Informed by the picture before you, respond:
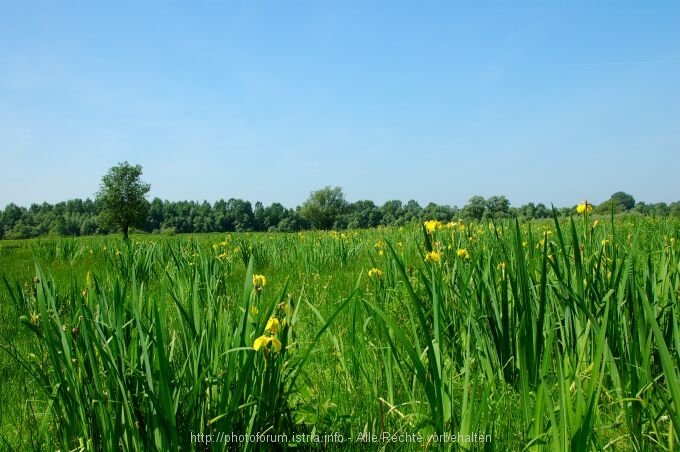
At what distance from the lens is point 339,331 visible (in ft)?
8.77

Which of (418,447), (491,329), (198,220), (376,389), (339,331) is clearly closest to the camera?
(418,447)

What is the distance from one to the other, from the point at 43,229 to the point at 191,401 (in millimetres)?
132427

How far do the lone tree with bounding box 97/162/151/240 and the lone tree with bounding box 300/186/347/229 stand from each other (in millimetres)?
41618

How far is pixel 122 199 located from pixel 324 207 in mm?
45559

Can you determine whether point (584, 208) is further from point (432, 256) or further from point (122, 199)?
point (122, 199)

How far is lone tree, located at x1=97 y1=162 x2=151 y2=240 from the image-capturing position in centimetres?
5247

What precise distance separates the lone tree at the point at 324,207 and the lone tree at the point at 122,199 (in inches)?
1639

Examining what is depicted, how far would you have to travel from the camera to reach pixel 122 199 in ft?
175

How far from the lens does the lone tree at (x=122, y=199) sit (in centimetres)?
5247

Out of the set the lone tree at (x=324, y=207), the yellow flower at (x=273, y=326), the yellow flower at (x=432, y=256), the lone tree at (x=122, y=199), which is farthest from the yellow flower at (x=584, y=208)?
the lone tree at (x=324, y=207)

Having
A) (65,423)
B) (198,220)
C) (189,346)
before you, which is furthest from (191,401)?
(198,220)

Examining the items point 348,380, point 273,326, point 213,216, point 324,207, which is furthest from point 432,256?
point 213,216

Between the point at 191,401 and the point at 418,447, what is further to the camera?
the point at 418,447

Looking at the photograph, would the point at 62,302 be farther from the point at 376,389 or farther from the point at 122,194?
the point at 122,194
